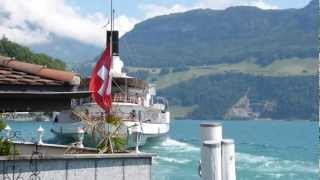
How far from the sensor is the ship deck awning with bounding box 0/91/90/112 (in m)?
8.66

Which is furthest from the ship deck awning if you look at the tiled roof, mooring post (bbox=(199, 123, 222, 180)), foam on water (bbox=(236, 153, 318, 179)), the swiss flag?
foam on water (bbox=(236, 153, 318, 179))

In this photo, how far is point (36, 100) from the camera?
9.05 m

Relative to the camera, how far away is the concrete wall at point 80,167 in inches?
392

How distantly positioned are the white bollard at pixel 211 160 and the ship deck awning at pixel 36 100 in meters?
2.02

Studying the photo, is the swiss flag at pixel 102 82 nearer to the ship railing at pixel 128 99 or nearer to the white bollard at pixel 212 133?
the white bollard at pixel 212 133

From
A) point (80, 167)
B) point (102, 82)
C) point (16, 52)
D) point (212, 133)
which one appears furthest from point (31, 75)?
point (16, 52)

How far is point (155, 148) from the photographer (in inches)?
2440

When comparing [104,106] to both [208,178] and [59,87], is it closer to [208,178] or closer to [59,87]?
[59,87]

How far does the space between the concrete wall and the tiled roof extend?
1512mm

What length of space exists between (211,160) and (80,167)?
9.27ft

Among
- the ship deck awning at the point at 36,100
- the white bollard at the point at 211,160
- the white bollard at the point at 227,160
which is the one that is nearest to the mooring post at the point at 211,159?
the white bollard at the point at 211,160

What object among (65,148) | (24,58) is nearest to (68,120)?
(65,148)

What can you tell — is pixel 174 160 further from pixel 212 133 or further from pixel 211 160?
pixel 211 160

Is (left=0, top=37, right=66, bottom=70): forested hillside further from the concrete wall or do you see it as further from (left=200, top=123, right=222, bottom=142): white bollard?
(left=200, top=123, right=222, bottom=142): white bollard
